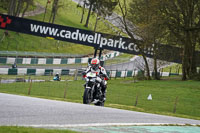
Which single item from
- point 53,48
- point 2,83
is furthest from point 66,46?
point 2,83

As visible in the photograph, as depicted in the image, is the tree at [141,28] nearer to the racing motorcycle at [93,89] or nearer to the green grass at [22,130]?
the racing motorcycle at [93,89]

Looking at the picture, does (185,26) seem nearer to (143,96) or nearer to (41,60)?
(143,96)

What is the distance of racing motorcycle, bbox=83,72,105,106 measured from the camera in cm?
1570

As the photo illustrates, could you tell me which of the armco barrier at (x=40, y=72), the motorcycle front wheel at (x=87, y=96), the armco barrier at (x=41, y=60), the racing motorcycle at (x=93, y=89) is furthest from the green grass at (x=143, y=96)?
the armco barrier at (x=41, y=60)

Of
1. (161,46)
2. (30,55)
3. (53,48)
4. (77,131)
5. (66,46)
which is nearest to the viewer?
(77,131)

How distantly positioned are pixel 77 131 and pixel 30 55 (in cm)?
4371

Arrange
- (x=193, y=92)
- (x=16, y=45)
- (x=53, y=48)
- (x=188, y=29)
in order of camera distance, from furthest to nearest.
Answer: (x=53, y=48) < (x=16, y=45) < (x=188, y=29) < (x=193, y=92)

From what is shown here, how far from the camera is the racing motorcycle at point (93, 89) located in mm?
15703

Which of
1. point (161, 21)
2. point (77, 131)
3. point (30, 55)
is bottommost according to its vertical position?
point (77, 131)

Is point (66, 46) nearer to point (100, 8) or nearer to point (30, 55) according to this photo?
point (30, 55)

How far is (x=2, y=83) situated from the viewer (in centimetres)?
3075

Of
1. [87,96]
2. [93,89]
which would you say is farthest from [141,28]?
[87,96]

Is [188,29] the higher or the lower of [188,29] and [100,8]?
the lower

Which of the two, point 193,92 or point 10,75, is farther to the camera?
point 10,75
